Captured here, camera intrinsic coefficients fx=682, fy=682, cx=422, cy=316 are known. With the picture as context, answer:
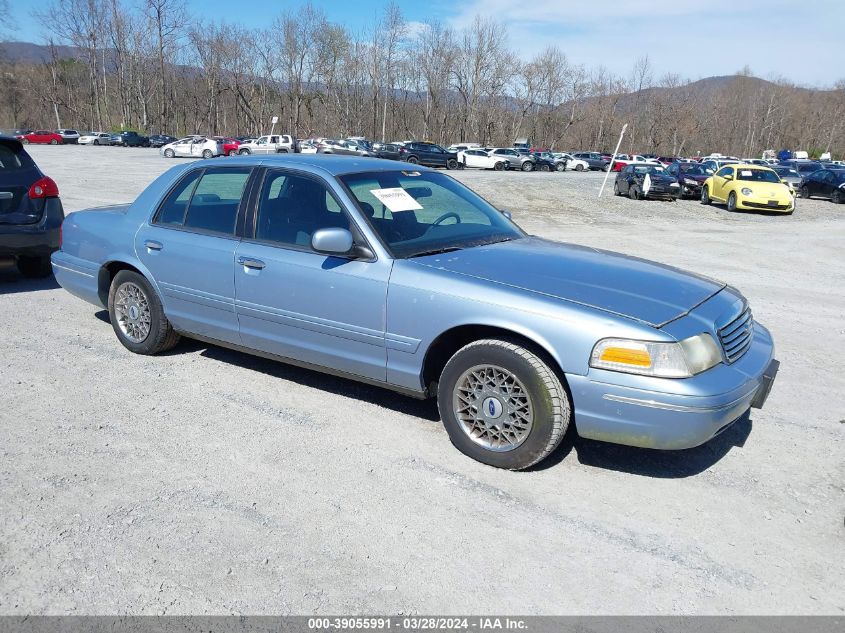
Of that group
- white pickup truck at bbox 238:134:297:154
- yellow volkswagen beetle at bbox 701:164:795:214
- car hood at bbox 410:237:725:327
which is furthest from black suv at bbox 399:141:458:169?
car hood at bbox 410:237:725:327

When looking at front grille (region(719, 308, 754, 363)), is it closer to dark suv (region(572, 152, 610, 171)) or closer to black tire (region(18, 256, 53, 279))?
black tire (region(18, 256, 53, 279))

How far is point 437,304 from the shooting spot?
3.79 metres

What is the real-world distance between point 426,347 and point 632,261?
1.59 metres

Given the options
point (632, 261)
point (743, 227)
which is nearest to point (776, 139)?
point (743, 227)

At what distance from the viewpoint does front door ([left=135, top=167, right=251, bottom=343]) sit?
4699 millimetres

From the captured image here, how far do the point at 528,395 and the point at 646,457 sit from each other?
0.96 m

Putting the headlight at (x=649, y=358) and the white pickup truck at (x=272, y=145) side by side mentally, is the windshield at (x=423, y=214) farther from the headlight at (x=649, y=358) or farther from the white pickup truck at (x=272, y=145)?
the white pickup truck at (x=272, y=145)

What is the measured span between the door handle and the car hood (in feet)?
3.69

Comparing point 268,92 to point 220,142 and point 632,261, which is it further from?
point 632,261

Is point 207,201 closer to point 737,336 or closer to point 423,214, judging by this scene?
point 423,214

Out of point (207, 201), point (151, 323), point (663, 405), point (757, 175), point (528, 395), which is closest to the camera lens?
point (663, 405)

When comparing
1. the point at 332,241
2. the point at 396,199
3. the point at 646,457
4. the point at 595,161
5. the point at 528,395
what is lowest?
the point at 595,161

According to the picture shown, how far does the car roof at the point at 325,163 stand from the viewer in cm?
453

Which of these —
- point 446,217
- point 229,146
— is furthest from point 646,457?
point 229,146
